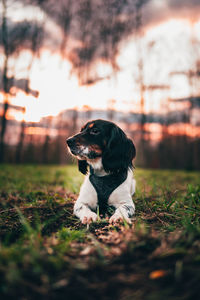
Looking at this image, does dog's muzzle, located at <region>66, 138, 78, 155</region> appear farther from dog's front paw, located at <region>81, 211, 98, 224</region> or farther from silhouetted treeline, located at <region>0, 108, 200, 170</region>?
Answer: silhouetted treeline, located at <region>0, 108, 200, 170</region>

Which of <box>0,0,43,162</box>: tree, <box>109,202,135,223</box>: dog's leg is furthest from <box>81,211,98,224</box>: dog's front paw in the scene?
<box>0,0,43,162</box>: tree

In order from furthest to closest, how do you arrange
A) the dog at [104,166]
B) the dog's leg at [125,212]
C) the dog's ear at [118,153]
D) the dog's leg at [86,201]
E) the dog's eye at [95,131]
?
1. the dog's eye at [95,131]
2. the dog's ear at [118,153]
3. the dog at [104,166]
4. the dog's leg at [86,201]
5. the dog's leg at [125,212]

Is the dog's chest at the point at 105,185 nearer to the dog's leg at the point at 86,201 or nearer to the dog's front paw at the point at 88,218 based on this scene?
the dog's leg at the point at 86,201

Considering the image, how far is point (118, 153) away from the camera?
3.09 meters

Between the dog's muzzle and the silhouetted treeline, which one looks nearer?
the dog's muzzle

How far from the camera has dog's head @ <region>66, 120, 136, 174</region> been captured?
303cm

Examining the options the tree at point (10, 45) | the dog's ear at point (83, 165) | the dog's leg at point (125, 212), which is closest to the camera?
the dog's leg at point (125, 212)

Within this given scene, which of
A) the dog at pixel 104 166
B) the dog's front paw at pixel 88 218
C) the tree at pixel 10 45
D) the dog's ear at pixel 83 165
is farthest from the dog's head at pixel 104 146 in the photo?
the tree at pixel 10 45

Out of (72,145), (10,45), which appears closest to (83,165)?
(72,145)

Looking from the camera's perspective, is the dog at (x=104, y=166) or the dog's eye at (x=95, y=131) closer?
the dog at (x=104, y=166)

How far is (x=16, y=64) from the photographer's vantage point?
16203 millimetres

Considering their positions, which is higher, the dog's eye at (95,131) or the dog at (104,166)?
the dog's eye at (95,131)

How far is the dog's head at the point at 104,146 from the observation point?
3029 millimetres

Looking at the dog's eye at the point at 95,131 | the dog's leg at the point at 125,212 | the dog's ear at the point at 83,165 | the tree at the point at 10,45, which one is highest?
the tree at the point at 10,45
